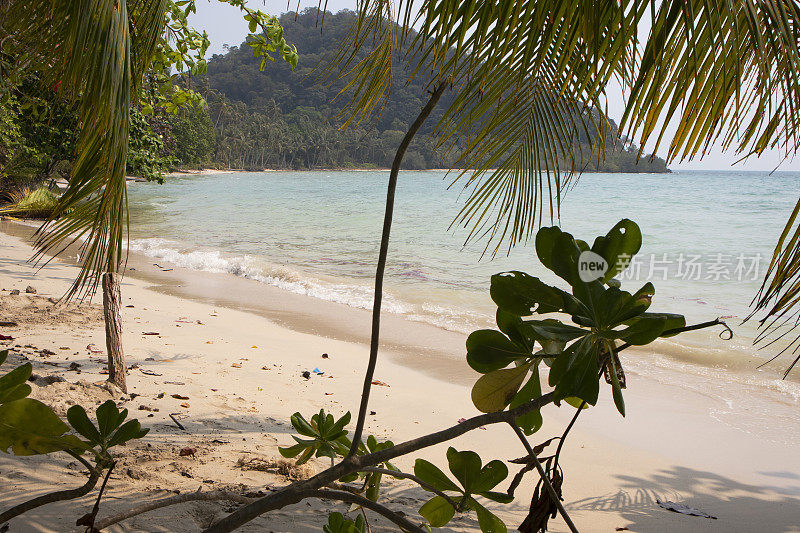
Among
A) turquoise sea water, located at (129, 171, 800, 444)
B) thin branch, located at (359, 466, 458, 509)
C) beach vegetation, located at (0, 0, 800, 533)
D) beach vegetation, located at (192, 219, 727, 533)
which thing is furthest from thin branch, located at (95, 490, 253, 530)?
turquoise sea water, located at (129, 171, 800, 444)

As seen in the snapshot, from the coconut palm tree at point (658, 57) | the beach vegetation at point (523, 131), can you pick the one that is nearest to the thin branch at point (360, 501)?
the beach vegetation at point (523, 131)

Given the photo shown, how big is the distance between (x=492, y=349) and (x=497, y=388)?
94mm

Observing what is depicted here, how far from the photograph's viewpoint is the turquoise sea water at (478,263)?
17.5 feet

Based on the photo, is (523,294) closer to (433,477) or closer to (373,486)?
(433,477)

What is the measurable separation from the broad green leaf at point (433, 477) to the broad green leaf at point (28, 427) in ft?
1.88

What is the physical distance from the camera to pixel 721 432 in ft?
12.8

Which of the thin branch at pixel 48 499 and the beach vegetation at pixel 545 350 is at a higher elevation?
the beach vegetation at pixel 545 350

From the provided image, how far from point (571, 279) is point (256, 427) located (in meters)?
2.50

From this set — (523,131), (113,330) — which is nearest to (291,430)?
(113,330)

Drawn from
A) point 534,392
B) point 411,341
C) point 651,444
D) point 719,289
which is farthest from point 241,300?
point 719,289

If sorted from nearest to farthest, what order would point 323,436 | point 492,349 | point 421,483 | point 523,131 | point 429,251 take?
point 492,349, point 421,483, point 323,436, point 523,131, point 429,251

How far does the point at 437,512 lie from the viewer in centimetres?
106

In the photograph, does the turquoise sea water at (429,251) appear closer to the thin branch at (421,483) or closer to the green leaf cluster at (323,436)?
the green leaf cluster at (323,436)

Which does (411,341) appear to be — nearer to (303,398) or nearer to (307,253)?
(303,398)
